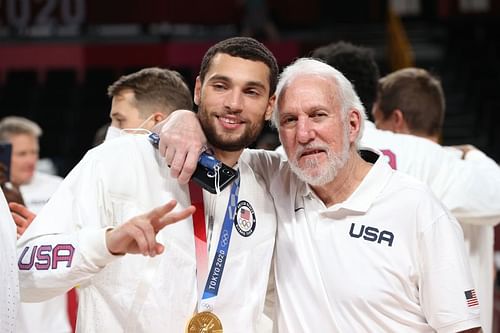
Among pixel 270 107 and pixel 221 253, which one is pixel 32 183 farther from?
pixel 221 253

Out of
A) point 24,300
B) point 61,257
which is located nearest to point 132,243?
point 61,257

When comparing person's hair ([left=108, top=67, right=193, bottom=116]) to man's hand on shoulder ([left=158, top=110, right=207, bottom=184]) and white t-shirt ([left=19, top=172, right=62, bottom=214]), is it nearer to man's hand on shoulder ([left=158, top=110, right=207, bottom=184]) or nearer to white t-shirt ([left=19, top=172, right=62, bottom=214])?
man's hand on shoulder ([left=158, top=110, right=207, bottom=184])

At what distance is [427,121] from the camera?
4.60 m

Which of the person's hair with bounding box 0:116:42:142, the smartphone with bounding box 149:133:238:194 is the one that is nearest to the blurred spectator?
the person's hair with bounding box 0:116:42:142

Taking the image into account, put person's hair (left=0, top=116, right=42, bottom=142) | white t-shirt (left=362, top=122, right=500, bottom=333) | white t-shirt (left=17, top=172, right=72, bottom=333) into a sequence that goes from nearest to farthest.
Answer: white t-shirt (left=362, top=122, right=500, bottom=333) < white t-shirt (left=17, top=172, right=72, bottom=333) < person's hair (left=0, top=116, right=42, bottom=142)

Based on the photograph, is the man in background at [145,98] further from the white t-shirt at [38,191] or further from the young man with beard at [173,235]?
the white t-shirt at [38,191]

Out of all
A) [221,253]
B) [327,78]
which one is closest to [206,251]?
[221,253]

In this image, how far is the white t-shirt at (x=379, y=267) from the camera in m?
3.19

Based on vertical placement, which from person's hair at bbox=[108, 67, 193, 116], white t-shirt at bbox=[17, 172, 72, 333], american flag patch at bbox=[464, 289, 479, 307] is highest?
person's hair at bbox=[108, 67, 193, 116]

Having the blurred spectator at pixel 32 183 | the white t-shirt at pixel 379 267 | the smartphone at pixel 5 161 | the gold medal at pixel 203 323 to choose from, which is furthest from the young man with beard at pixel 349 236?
the blurred spectator at pixel 32 183

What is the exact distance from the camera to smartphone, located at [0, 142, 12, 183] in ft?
14.8

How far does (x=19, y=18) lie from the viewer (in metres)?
13.9

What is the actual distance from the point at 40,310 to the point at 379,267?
3142 millimetres

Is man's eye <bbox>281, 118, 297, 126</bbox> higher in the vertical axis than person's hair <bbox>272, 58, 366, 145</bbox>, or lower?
lower
